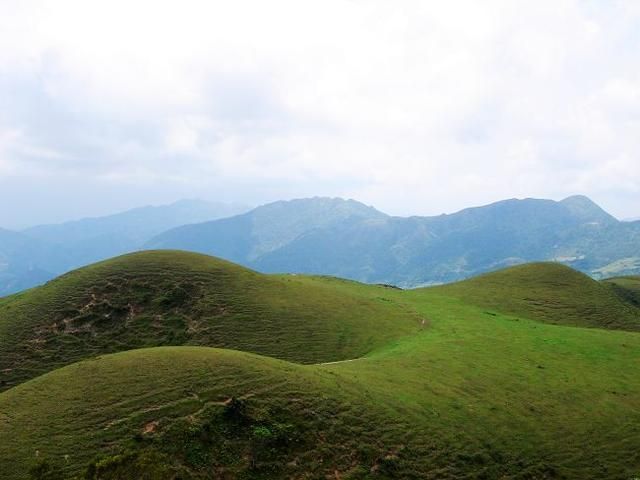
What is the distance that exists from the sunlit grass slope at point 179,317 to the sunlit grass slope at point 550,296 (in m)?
22.0

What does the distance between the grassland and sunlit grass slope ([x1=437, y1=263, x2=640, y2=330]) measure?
97.1ft

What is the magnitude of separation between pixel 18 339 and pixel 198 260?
86.5ft

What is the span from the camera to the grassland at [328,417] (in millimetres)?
27562

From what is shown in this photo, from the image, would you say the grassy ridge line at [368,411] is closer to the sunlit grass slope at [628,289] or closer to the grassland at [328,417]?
the grassland at [328,417]

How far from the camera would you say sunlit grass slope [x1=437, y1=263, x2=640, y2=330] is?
3044 inches

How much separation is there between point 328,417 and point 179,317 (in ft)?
110

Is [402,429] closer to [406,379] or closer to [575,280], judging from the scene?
[406,379]

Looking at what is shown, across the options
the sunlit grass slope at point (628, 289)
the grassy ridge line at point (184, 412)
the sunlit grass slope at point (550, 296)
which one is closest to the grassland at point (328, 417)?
the grassy ridge line at point (184, 412)

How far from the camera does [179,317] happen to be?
60.0 meters

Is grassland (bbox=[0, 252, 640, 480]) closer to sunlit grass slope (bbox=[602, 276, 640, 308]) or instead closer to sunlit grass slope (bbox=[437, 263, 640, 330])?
sunlit grass slope (bbox=[437, 263, 640, 330])

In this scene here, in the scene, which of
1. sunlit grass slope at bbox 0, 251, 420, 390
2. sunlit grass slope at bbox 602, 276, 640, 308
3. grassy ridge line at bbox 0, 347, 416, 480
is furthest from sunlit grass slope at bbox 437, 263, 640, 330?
grassy ridge line at bbox 0, 347, 416, 480

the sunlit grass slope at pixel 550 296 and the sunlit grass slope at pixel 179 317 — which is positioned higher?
the sunlit grass slope at pixel 179 317

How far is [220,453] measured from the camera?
27625 millimetres

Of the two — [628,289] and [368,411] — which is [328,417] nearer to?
[368,411]
